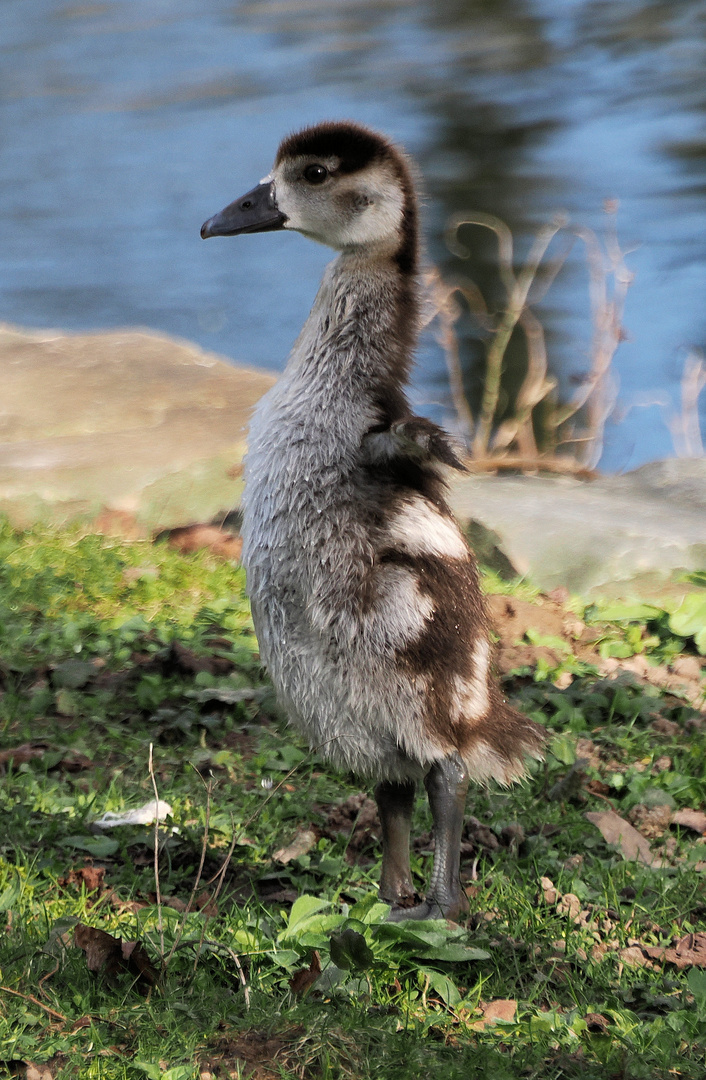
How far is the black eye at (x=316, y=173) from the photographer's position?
365cm

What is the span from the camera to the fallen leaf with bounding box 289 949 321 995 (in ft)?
9.80

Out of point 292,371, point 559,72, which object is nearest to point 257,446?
point 292,371

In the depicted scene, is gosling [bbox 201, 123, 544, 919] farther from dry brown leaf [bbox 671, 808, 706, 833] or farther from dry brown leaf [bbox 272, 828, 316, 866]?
dry brown leaf [bbox 671, 808, 706, 833]

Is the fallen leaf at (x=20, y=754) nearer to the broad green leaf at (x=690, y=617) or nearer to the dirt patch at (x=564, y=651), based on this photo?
the dirt patch at (x=564, y=651)

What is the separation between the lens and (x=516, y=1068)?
2.75 meters

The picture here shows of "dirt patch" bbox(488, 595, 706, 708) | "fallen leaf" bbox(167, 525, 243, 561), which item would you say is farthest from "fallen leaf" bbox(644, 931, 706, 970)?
"fallen leaf" bbox(167, 525, 243, 561)

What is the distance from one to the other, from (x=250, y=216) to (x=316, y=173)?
0.83ft

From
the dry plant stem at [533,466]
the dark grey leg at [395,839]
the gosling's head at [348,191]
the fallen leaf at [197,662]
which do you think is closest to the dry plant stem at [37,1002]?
the dark grey leg at [395,839]

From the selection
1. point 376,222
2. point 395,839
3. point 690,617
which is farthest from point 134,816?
point 690,617

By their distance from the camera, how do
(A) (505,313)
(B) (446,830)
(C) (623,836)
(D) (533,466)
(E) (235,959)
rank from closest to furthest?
(E) (235,959) < (B) (446,830) < (C) (623,836) < (D) (533,466) < (A) (505,313)

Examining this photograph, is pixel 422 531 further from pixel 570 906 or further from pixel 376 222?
pixel 570 906

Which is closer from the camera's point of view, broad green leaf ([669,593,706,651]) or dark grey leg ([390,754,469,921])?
dark grey leg ([390,754,469,921])

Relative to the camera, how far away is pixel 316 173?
12.0 feet

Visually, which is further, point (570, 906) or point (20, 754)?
point (20, 754)
